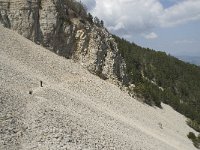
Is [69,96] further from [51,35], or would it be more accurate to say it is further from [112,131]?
[51,35]

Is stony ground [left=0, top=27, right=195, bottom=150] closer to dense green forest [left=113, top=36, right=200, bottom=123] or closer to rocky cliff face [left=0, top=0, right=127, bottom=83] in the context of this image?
rocky cliff face [left=0, top=0, right=127, bottom=83]

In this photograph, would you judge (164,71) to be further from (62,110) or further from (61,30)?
(62,110)

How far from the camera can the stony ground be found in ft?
64.2

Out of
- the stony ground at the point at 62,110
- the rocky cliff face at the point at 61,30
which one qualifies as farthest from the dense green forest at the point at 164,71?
the stony ground at the point at 62,110

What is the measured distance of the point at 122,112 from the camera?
33375mm

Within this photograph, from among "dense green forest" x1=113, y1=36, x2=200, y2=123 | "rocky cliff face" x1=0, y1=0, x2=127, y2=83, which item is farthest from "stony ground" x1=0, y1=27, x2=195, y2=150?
"dense green forest" x1=113, y1=36, x2=200, y2=123

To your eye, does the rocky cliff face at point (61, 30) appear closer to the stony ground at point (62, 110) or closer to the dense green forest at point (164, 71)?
the stony ground at point (62, 110)

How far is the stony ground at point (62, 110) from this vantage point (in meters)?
19.6

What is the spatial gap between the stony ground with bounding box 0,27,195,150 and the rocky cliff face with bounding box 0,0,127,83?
8.37ft

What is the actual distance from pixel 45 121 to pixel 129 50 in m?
96.3

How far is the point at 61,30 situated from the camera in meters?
41.2

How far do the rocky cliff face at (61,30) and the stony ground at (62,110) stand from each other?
2551 millimetres

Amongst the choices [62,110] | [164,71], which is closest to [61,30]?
[62,110]

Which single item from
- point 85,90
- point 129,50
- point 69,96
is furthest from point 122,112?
point 129,50
